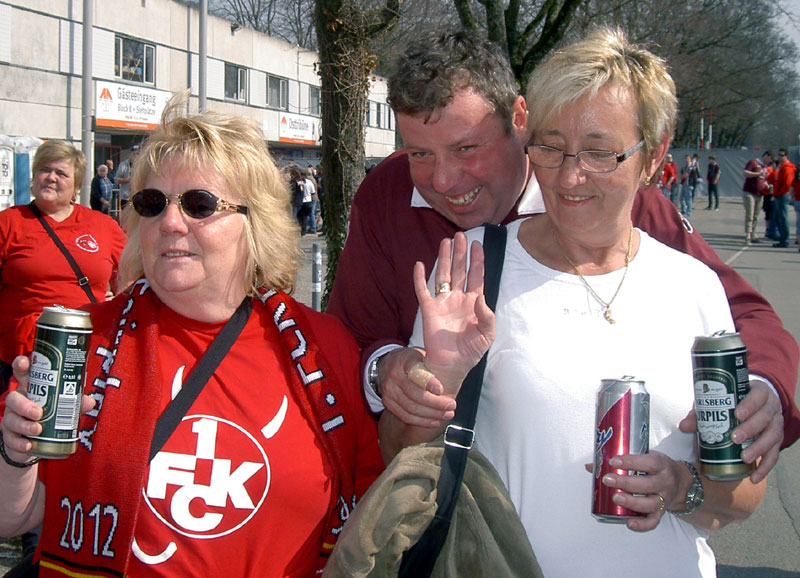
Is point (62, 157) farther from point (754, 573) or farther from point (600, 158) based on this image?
point (754, 573)

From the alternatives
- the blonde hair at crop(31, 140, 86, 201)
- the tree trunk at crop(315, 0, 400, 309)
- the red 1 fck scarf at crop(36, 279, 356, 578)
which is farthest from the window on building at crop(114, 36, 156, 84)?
the red 1 fck scarf at crop(36, 279, 356, 578)

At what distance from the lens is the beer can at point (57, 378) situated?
175 centimetres

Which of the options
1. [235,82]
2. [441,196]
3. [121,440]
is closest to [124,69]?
[235,82]

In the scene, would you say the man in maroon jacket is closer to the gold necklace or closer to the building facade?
the gold necklace

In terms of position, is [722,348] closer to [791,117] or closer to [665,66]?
[665,66]

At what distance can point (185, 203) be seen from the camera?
2.15 m

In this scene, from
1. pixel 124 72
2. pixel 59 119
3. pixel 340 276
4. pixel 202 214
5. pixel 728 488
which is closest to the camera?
pixel 728 488

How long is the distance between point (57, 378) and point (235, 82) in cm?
3559

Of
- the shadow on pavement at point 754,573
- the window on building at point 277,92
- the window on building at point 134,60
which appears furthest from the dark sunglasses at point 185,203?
the window on building at point 277,92

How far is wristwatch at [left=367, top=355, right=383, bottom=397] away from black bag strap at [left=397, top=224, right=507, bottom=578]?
0.34 metres

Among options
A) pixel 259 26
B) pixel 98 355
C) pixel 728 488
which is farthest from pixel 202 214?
pixel 259 26

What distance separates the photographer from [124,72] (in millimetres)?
28547

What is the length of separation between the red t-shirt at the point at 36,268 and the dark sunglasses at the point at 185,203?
2.87 m

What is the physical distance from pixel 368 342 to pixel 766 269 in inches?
522
